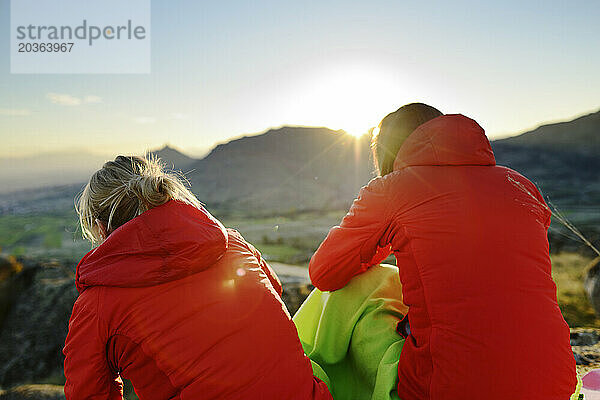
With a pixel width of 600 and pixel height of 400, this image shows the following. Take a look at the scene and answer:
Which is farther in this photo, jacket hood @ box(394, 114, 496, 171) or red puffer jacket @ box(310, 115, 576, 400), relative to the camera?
jacket hood @ box(394, 114, 496, 171)

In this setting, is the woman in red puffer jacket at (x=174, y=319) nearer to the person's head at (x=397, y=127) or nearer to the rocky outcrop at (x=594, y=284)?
the person's head at (x=397, y=127)

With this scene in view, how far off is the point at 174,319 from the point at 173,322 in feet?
0.04

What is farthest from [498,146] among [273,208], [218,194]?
[218,194]

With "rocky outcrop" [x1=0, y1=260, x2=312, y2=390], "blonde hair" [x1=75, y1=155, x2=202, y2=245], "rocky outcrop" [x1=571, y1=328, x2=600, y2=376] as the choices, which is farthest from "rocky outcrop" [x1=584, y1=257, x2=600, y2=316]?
"blonde hair" [x1=75, y1=155, x2=202, y2=245]

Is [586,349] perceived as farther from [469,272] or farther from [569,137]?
[569,137]

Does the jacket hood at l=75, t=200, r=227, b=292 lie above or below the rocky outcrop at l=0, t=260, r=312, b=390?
above

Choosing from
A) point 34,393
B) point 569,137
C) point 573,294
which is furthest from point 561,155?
point 34,393

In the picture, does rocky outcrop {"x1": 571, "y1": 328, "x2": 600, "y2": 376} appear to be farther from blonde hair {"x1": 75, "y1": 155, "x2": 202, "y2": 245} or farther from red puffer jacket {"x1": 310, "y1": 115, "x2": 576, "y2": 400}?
blonde hair {"x1": 75, "y1": 155, "x2": 202, "y2": 245}

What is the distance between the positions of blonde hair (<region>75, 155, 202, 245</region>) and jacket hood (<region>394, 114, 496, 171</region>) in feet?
3.30

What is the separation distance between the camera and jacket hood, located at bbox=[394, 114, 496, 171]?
1773mm

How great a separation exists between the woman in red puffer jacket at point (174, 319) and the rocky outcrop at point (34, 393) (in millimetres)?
1345

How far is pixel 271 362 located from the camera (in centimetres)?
158

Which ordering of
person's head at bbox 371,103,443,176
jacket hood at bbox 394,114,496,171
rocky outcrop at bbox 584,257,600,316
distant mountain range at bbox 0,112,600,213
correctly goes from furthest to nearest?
distant mountain range at bbox 0,112,600,213, rocky outcrop at bbox 584,257,600,316, person's head at bbox 371,103,443,176, jacket hood at bbox 394,114,496,171

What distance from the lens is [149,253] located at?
145 cm
